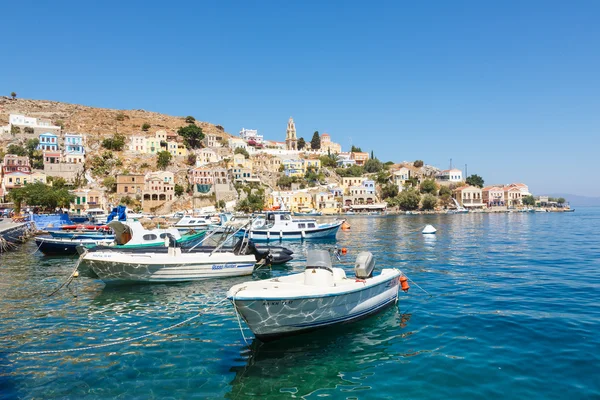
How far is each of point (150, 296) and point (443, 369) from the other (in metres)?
12.1

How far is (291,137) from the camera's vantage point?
172 m

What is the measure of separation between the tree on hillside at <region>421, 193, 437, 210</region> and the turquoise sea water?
358 ft

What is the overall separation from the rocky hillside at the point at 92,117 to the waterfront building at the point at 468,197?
102 metres

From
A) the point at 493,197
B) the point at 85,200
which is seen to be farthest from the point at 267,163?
the point at 493,197

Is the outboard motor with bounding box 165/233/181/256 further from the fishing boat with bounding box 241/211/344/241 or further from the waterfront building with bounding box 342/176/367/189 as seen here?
the waterfront building with bounding box 342/176/367/189

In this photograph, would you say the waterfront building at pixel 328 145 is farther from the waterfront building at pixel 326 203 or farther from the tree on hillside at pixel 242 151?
the waterfront building at pixel 326 203

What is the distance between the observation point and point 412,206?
123 metres

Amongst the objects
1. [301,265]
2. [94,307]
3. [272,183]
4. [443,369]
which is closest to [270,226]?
[301,265]

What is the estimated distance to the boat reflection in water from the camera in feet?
27.2

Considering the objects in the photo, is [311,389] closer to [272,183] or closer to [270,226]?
[270,226]

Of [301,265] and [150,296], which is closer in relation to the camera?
[150,296]

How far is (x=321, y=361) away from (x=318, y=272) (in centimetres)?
258

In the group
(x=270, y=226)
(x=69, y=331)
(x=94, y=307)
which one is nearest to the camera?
(x=69, y=331)

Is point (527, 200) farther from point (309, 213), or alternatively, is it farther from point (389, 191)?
point (309, 213)
